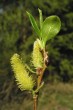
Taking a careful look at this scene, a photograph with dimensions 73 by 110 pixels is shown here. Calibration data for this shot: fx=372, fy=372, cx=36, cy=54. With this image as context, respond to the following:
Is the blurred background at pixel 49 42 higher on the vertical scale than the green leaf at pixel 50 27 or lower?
lower

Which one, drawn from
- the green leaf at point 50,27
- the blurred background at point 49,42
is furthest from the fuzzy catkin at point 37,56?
the blurred background at point 49,42

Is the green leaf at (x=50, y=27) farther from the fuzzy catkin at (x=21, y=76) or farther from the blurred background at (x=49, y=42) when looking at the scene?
the blurred background at (x=49, y=42)

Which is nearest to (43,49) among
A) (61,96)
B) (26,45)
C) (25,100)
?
(25,100)

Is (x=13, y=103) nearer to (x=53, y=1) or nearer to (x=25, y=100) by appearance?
(x=25, y=100)

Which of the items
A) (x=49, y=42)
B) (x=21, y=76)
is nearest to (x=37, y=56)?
(x=21, y=76)

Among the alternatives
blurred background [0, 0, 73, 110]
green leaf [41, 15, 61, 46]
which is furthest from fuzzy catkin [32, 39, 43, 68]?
blurred background [0, 0, 73, 110]

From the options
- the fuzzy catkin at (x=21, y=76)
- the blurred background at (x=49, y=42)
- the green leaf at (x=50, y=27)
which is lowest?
the blurred background at (x=49, y=42)
